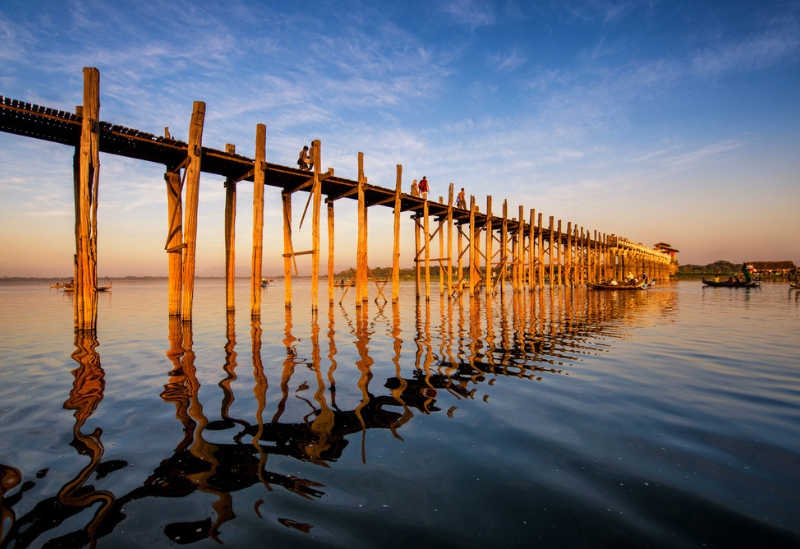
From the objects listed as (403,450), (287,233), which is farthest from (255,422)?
(287,233)

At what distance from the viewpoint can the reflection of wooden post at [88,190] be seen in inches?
371

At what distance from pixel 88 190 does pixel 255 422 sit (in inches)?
377

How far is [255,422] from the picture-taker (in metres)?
4.01

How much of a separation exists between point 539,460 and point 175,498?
300 centimetres

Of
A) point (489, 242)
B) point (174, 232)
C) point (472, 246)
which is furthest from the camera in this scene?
point (489, 242)

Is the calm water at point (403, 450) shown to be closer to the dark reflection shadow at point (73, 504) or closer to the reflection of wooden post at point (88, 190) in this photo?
the dark reflection shadow at point (73, 504)

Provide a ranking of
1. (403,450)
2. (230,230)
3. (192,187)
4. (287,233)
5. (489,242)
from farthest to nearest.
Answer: (489,242)
(287,233)
(230,230)
(192,187)
(403,450)

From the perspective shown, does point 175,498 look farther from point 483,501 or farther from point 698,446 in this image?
point 698,446

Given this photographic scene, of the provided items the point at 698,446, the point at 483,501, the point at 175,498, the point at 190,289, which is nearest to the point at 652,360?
the point at 698,446

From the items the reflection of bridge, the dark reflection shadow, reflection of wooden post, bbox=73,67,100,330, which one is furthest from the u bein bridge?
the dark reflection shadow

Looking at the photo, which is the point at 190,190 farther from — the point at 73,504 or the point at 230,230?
the point at 73,504

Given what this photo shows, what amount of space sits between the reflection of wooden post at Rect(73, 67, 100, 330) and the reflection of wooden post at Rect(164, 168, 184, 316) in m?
2.76

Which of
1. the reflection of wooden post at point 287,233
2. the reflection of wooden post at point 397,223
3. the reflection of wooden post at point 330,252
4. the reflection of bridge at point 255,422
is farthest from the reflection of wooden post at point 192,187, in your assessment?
the reflection of wooden post at point 397,223

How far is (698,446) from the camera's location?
3406 mm
